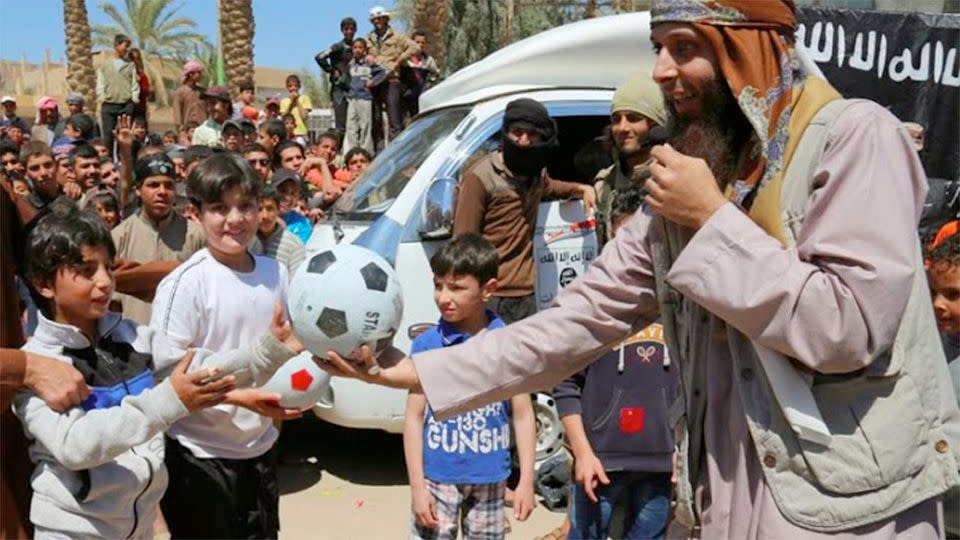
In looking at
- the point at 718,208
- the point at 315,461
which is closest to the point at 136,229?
the point at 315,461

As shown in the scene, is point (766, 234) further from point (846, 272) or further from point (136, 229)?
point (136, 229)

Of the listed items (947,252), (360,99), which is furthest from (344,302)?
(360,99)

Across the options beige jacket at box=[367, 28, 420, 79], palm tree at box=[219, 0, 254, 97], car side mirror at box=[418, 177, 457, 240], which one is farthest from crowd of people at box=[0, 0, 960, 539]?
palm tree at box=[219, 0, 254, 97]

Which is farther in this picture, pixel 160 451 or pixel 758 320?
pixel 160 451

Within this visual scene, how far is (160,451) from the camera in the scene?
352 centimetres

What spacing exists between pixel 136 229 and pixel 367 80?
8404 mm

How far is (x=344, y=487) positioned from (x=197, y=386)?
139 inches

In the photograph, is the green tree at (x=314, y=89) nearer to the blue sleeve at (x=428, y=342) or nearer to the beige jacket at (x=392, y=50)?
the beige jacket at (x=392, y=50)

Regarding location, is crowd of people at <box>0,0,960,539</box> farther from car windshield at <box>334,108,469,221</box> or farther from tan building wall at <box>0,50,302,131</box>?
tan building wall at <box>0,50,302,131</box>

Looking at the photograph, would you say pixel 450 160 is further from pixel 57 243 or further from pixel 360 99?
pixel 360 99

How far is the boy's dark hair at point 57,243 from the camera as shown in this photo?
3.32m

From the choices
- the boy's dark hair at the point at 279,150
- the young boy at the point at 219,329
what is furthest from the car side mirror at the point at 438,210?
the boy's dark hair at the point at 279,150

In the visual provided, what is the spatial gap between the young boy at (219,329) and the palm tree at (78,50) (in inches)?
730

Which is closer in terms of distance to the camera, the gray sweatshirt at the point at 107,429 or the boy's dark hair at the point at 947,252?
the gray sweatshirt at the point at 107,429
